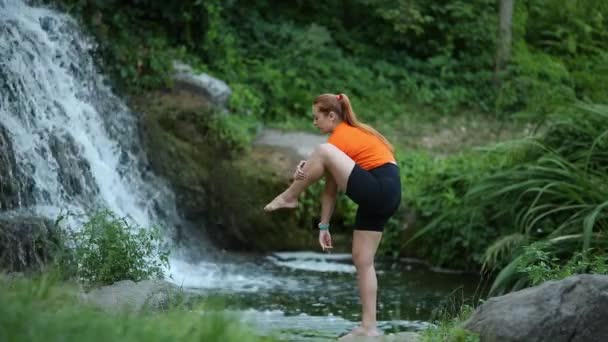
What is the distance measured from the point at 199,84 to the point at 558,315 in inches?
306

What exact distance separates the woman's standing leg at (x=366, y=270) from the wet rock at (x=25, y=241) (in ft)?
8.85

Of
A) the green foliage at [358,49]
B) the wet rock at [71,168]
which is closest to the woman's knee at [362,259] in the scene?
the wet rock at [71,168]

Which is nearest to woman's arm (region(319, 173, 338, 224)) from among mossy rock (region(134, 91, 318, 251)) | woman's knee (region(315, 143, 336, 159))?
woman's knee (region(315, 143, 336, 159))

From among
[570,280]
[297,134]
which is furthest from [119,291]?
[297,134]

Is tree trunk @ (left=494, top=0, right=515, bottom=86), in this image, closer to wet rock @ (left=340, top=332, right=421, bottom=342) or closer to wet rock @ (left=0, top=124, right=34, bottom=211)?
wet rock @ (left=0, top=124, right=34, bottom=211)

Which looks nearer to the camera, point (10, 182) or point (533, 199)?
point (10, 182)

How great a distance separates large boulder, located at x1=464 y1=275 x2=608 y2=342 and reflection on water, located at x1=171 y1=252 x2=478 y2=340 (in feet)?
6.57

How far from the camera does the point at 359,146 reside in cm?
688

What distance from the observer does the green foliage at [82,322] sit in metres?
4.50

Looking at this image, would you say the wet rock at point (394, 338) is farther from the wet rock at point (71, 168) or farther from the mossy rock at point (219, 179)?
the mossy rock at point (219, 179)

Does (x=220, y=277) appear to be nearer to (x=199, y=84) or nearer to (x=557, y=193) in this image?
(x=199, y=84)

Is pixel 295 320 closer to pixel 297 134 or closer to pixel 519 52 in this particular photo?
pixel 297 134

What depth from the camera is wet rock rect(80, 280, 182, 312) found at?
6162 mm

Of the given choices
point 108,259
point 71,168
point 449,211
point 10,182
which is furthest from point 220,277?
point 108,259
